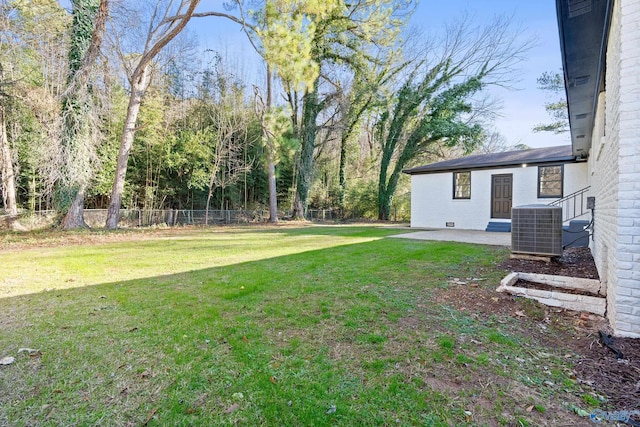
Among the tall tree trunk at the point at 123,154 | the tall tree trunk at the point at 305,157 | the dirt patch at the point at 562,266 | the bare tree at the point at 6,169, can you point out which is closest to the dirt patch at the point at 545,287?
the dirt patch at the point at 562,266

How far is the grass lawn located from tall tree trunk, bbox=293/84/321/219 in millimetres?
13092

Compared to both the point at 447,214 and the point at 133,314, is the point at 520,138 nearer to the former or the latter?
the point at 447,214

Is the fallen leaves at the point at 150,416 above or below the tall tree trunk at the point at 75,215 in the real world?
below

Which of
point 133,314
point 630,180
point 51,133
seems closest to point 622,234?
point 630,180

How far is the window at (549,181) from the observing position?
10.1m

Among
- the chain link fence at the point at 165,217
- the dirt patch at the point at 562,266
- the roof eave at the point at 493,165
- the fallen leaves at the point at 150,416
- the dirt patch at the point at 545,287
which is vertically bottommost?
the fallen leaves at the point at 150,416

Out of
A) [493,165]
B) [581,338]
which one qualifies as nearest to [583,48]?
[581,338]

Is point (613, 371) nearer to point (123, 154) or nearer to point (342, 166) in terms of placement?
point (123, 154)

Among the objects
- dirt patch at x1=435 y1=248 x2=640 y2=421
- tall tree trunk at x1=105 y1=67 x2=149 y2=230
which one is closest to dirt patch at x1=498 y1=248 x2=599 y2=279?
dirt patch at x1=435 y1=248 x2=640 y2=421

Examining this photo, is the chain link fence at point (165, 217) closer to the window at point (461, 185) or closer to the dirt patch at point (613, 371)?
the window at point (461, 185)

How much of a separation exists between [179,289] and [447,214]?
10967 millimetres

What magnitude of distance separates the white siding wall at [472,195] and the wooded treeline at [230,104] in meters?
4.98

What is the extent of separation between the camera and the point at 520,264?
499 cm

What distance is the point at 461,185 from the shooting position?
39.7ft
